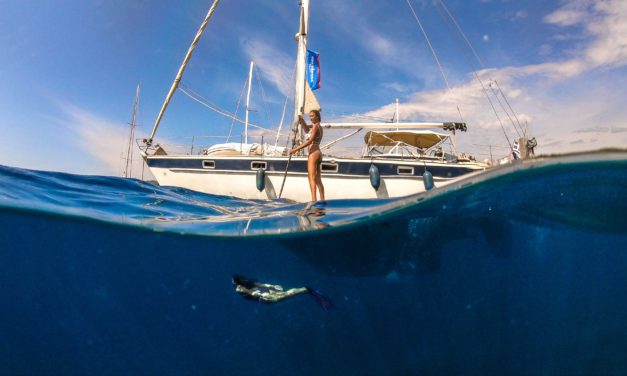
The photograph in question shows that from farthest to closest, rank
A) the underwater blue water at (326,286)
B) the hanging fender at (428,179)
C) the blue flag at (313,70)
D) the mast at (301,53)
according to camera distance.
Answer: the blue flag at (313,70)
the mast at (301,53)
the hanging fender at (428,179)
the underwater blue water at (326,286)

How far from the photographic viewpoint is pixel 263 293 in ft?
15.7

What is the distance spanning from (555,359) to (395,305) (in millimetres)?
3299

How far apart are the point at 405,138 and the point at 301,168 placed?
762 centimetres

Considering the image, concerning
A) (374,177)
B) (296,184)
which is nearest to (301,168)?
(296,184)

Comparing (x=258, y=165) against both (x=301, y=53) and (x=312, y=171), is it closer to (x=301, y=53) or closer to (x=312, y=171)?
(x=312, y=171)

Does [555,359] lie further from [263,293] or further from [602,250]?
[263,293]

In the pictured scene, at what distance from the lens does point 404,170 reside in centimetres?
1392

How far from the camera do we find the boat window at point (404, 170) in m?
13.9

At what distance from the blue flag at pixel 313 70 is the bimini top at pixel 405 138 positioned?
4.08 m

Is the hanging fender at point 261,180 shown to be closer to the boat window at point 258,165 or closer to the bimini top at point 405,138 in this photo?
the boat window at point 258,165

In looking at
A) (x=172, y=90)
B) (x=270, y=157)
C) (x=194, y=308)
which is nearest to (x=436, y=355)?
(x=194, y=308)

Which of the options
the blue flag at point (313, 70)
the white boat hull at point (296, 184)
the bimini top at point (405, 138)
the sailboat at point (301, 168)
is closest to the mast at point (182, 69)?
the sailboat at point (301, 168)

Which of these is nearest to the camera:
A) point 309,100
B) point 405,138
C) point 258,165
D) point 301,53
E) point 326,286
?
point 326,286

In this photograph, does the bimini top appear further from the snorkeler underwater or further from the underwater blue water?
the snorkeler underwater
